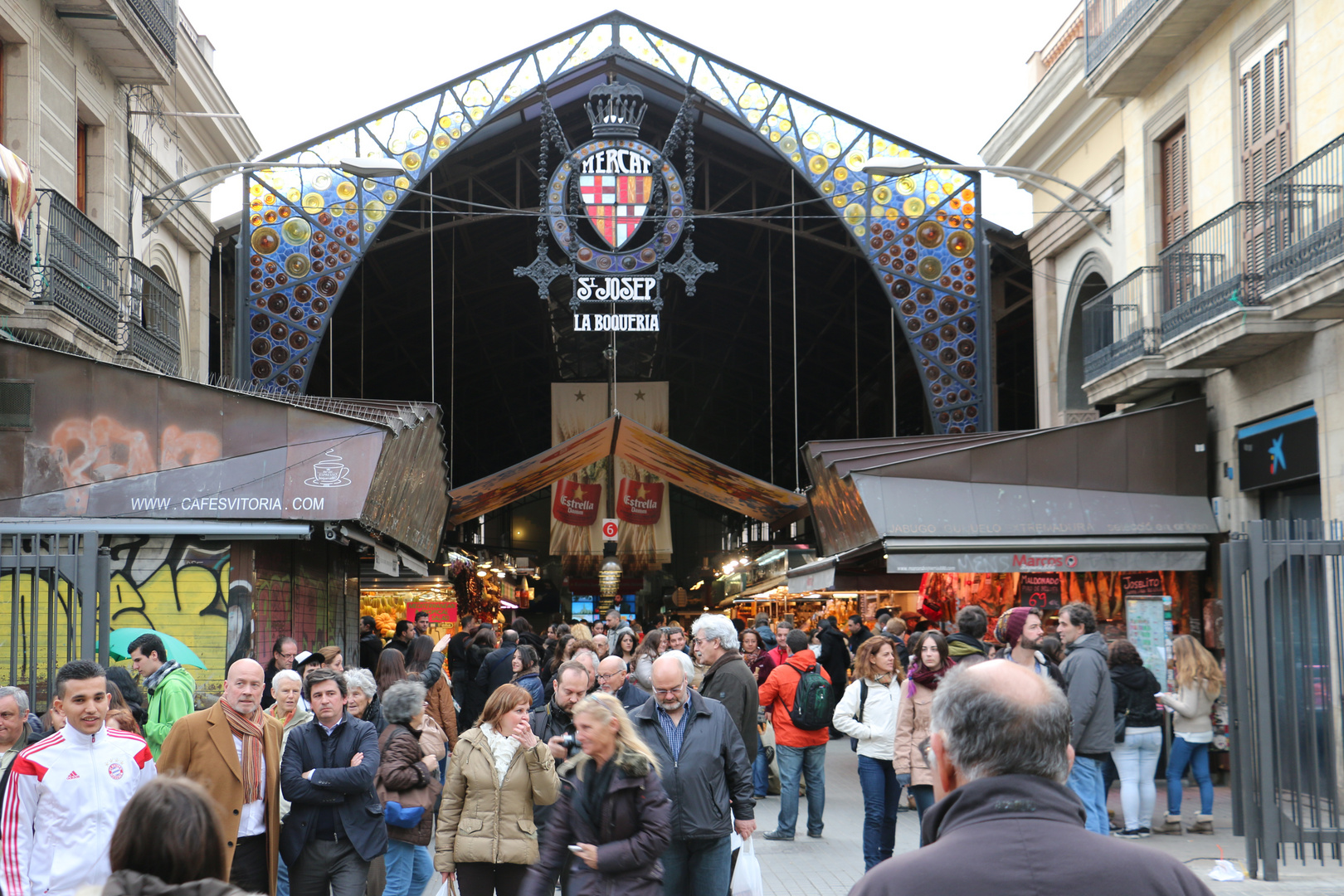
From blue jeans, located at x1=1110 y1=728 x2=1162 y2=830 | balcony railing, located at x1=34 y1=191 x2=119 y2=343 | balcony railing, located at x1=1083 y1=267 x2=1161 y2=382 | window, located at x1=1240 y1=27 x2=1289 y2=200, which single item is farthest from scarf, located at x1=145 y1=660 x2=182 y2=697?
balcony railing, located at x1=1083 y1=267 x2=1161 y2=382

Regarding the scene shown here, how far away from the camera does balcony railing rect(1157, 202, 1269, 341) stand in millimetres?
13691

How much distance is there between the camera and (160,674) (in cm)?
878

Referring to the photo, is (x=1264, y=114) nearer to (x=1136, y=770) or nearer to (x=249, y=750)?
(x=1136, y=770)

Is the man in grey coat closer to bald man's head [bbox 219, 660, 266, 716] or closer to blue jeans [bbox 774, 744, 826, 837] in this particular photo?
blue jeans [bbox 774, 744, 826, 837]

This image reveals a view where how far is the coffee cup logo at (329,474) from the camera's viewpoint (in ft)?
47.1

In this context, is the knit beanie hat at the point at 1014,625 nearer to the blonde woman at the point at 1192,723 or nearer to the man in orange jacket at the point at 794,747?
the man in orange jacket at the point at 794,747

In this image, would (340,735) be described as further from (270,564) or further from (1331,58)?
(1331,58)

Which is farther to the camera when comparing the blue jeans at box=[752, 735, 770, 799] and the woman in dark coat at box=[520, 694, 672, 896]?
the blue jeans at box=[752, 735, 770, 799]

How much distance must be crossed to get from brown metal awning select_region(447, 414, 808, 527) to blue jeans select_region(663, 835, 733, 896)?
18.3 meters

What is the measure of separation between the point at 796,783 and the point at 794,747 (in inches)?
12.2

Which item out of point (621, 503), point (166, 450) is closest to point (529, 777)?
point (166, 450)

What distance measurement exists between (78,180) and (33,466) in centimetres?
527

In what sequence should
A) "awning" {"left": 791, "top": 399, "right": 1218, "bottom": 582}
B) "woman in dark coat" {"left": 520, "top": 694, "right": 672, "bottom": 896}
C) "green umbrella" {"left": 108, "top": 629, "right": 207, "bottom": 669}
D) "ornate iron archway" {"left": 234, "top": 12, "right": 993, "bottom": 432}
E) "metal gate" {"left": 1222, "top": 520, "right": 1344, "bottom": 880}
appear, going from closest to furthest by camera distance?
"woman in dark coat" {"left": 520, "top": 694, "right": 672, "bottom": 896}, "metal gate" {"left": 1222, "top": 520, "right": 1344, "bottom": 880}, "green umbrella" {"left": 108, "top": 629, "right": 207, "bottom": 669}, "awning" {"left": 791, "top": 399, "right": 1218, "bottom": 582}, "ornate iron archway" {"left": 234, "top": 12, "right": 993, "bottom": 432}

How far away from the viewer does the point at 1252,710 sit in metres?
9.20
